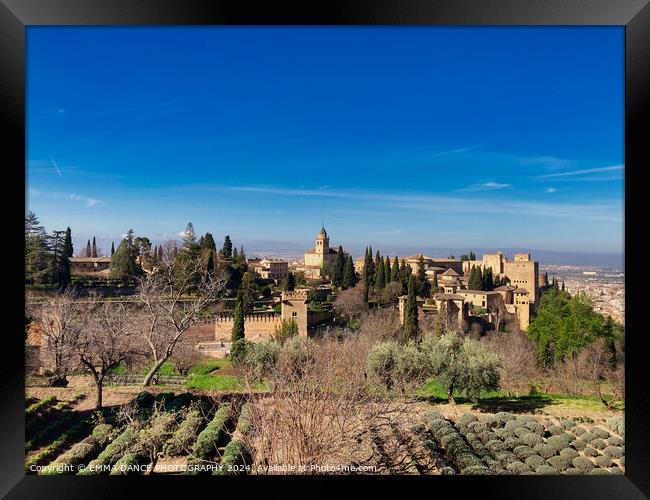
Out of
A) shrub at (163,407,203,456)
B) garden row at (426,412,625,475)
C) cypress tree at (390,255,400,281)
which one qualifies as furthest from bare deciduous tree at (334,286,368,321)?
shrub at (163,407,203,456)

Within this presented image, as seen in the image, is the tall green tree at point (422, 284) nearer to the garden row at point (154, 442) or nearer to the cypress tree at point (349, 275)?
the cypress tree at point (349, 275)

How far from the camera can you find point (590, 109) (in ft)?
10.7

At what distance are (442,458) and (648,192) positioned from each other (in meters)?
2.27

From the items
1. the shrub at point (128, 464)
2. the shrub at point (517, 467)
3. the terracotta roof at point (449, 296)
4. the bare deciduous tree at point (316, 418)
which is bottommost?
the shrub at point (517, 467)

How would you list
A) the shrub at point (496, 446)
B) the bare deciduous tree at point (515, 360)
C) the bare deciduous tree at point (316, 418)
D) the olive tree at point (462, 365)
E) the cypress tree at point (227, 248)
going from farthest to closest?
the bare deciduous tree at point (515, 360), the olive tree at point (462, 365), the cypress tree at point (227, 248), the shrub at point (496, 446), the bare deciduous tree at point (316, 418)

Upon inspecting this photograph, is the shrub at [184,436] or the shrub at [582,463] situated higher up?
the shrub at [184,436]

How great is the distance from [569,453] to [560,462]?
0.37 ft

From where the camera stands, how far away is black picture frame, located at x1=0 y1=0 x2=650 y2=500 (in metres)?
2.12

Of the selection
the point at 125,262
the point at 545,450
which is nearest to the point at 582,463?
the point at 545,450

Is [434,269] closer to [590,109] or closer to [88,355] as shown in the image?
[590,109]

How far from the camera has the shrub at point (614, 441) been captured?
3.13 meters

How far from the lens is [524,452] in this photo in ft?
10.1
